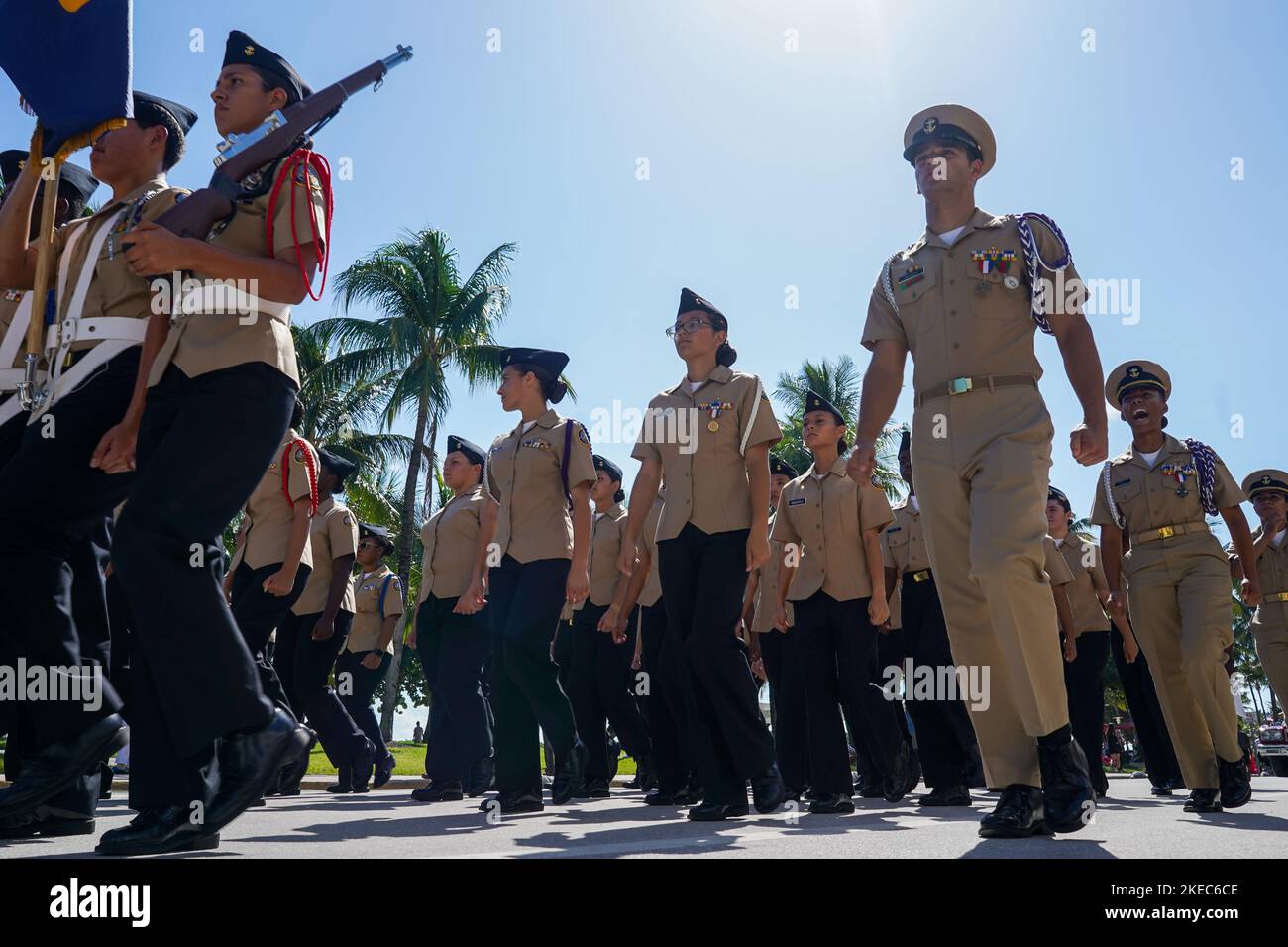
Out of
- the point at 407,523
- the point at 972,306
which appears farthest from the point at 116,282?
the point at 407,523

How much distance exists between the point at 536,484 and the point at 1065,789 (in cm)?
365

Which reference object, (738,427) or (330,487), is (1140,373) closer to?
(738,427)

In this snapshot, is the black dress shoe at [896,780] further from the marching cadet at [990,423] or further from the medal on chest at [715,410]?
the marching cadet at [990,423]

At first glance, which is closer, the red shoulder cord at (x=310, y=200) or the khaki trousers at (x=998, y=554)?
the red shoulder cord at (x=310, y=200)

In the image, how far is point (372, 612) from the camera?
11.9 metres

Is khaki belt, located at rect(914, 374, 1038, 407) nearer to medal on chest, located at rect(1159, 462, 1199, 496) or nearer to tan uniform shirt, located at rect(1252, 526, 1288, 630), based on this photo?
medal on chest, located at rect(1159, 462, 1199, 496)

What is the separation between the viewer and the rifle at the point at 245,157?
3.71 metres

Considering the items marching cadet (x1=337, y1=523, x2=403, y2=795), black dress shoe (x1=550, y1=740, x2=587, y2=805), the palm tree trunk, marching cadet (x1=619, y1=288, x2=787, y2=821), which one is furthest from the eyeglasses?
the palm tree trunk

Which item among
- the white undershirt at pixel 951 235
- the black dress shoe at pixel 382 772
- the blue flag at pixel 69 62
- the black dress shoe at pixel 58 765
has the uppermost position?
the blue flag at pixel 69 62

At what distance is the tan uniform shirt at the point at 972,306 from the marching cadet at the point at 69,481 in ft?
9.28

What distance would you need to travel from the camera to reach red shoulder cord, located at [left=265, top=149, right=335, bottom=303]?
12.4 ft

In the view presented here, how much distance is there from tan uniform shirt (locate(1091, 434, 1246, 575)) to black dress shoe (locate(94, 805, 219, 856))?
220 inches

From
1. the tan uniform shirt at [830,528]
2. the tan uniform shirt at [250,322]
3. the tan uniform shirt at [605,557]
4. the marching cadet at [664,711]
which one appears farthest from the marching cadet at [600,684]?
the tan uniform shirt at [250,322]
